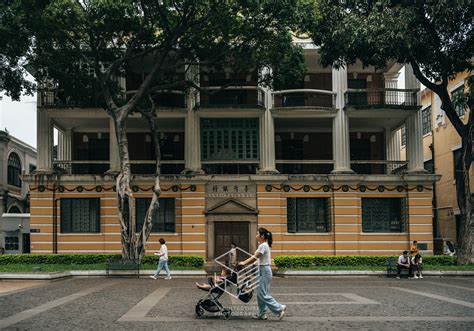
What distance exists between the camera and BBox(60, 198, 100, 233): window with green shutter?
1250 inches

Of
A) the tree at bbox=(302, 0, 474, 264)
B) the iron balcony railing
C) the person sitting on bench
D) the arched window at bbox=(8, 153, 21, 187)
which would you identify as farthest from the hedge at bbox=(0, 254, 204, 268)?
the arched window at bbox=(8, 153, 21, 187)

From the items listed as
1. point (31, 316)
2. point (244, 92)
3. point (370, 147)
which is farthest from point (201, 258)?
point (31, 316)

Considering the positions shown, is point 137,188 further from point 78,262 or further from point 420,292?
point 420,292

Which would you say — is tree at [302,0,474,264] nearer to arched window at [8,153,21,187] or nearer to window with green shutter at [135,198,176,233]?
window with green shutter at [135,198,176,233]

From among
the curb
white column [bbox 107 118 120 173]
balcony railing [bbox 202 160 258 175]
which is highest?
white column [bbox 107 118 120 173]

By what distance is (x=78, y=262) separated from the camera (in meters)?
29.6

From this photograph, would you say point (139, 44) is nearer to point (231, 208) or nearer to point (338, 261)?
point (231, 208)

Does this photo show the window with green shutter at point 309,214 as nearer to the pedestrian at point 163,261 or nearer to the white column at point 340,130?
the white column at point 340,130

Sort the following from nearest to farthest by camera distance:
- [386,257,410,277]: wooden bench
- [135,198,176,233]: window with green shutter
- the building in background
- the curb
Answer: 1. the curb
2. [386,257,410,277]: wooden bench
3. [135,198,176,233]: window with green shutter
4. the building in background

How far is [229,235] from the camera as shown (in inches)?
1237

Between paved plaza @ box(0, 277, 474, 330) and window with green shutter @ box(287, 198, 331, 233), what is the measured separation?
31.5 ft

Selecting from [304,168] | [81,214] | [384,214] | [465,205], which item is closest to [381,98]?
[304,168]

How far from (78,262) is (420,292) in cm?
1679

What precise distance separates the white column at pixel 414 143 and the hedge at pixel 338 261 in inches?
207
